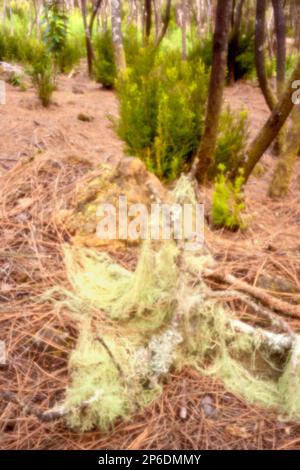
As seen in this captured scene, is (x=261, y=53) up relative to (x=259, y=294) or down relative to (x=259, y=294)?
up

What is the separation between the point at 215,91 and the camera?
2990 mm

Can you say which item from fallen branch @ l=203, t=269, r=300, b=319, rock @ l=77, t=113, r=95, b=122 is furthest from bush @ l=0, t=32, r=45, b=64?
fallen branch @ l=203, t=269, r=300, b=319

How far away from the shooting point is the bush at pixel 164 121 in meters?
3.44

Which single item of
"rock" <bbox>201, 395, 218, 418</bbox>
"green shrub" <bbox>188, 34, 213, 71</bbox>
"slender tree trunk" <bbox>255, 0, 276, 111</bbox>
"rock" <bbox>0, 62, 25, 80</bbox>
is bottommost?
"rock" <bbox>0, 62, 25, 80</bbox>

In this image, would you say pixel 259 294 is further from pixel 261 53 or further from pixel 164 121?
pixel 261 53

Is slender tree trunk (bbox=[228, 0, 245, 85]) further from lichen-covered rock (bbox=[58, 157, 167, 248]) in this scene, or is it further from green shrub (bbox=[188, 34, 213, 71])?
lichen-covered rock (bbox=[58, 157, 167, 248])

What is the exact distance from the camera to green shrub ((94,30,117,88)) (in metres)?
7.13

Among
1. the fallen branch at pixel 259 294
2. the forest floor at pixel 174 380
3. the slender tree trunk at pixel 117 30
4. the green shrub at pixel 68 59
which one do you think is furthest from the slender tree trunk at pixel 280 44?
the green shrub at pixel 68 59

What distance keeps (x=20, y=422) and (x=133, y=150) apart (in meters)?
2.52

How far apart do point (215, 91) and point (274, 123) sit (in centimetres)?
49

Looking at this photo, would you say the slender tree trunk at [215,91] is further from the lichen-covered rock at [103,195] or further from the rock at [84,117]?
the rock at [84,117]

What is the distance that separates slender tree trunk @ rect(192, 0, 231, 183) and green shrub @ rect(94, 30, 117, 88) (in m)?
4.05

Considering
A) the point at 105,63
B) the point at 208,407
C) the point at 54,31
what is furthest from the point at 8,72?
the point at 208,407

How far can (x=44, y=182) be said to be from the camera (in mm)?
2801
